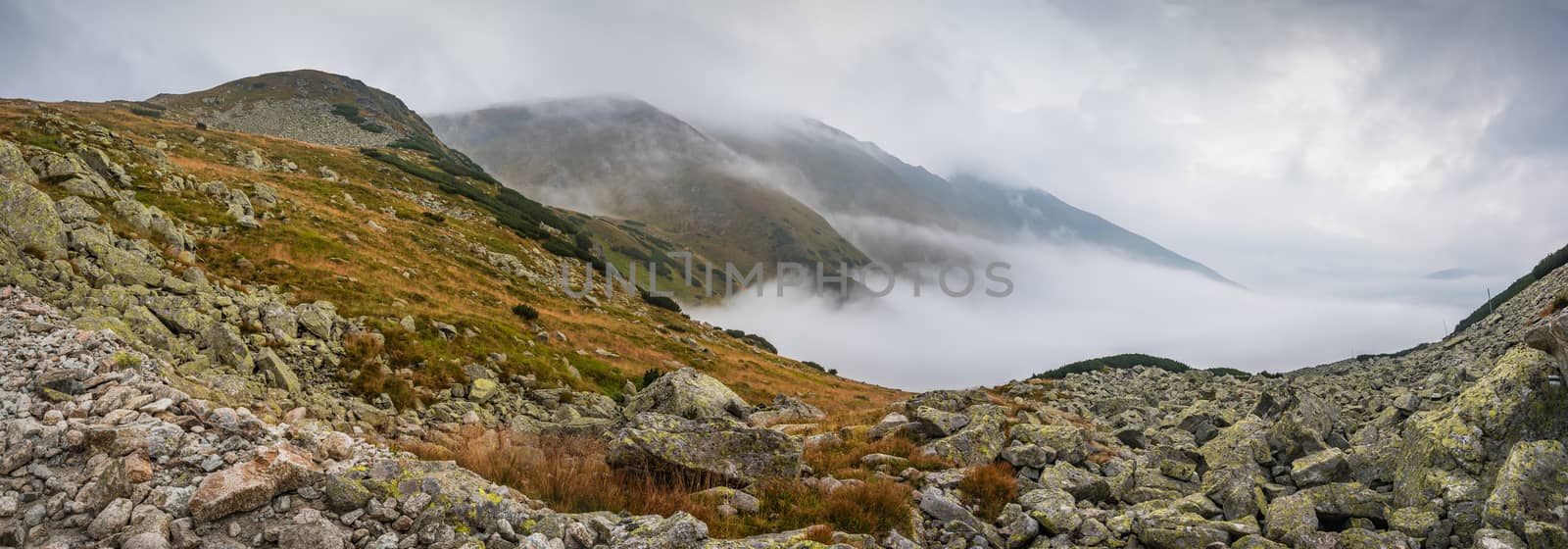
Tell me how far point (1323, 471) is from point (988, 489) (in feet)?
16.5

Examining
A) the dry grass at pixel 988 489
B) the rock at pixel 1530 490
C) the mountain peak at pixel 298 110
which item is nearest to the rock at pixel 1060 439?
the dry grass at pixel 988 489

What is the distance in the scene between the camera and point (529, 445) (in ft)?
36.8

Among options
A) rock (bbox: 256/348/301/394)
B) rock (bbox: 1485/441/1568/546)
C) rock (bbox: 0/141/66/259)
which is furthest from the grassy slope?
rock (bbox: 1485/441/1568/546)

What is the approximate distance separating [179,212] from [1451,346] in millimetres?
57802

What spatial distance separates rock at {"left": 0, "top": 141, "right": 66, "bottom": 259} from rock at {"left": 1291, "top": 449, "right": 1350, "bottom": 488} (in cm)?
2565

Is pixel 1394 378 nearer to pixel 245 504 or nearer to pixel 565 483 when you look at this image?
pixel 565 483

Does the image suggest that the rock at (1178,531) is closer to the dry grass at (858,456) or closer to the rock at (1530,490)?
the rock at (1530,490)

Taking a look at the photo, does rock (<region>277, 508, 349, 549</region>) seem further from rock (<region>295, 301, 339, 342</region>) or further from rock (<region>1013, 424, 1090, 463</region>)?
rock (<region>295, 301, 339, 342</region>)

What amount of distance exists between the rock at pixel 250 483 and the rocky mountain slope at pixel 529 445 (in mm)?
24

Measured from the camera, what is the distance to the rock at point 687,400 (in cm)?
1916

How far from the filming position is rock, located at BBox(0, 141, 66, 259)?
12750 millimetres

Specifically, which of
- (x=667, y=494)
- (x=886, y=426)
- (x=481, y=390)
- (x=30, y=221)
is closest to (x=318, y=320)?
(x=481, y=390)

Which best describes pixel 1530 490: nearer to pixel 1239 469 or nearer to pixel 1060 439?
pixel 1239 469

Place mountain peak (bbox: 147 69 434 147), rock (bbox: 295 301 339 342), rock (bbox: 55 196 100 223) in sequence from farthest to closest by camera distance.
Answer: mountain peak (bbox: 147 69 434 147) < rock (bbox: 295 301 339 342) < rock (bbox: 55 196 100 223)
